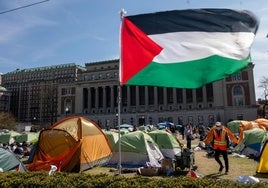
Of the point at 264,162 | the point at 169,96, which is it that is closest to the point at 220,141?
the point at 264,162

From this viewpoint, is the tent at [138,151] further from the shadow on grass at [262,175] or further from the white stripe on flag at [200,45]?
the white stripe on flag at [200,45]

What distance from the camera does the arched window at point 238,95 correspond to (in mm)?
76169

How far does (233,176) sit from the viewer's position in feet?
37.4

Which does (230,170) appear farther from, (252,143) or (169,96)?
(169,96)

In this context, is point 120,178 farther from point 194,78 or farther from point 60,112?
point 60,112

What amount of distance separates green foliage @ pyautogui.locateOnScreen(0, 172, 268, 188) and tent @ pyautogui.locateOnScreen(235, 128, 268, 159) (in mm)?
12057

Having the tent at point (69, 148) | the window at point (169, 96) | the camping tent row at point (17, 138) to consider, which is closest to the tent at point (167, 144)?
the tent at point (69, 148)

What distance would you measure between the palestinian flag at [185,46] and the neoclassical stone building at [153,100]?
201ft

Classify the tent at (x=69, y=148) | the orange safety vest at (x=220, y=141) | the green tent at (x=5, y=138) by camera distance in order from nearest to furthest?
1. the orange safety vest at (x=220, y=141)
2. the tent at (x=69, y=148)
3. the green tent at (x=5, y=138)

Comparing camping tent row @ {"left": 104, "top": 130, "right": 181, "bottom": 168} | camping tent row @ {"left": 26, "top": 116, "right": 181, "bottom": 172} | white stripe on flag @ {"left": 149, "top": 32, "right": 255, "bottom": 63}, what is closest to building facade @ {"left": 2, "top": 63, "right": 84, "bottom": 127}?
camping tent row @ {"left": 26, "top": 116, "right": 181, "bottom": 172}

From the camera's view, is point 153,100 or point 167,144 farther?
point 153,100

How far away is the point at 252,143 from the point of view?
57.8 ft

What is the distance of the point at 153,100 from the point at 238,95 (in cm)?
2434

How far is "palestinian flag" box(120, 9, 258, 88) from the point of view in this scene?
7172 mm
